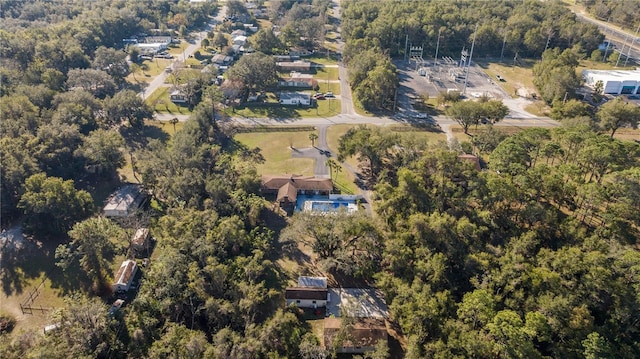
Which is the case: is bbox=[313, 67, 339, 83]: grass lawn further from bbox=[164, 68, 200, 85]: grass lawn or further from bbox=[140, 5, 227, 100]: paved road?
bbox=[140, 5, 227, 100]: paved road

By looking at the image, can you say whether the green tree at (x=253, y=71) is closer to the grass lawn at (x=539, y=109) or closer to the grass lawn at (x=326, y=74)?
the grass lawn at (x=326, y=74)

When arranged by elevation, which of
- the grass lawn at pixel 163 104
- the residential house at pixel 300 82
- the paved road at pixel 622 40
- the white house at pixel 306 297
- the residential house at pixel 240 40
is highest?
the paved road at pixel 622 40

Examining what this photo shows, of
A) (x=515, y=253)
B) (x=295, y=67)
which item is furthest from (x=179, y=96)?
(x=515, y=253)

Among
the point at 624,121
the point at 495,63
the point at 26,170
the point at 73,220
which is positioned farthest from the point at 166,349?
the point at 495,63

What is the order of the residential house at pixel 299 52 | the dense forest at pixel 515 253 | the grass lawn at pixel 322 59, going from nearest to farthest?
the dense forest at pixel 515 253 → the grass lawn at pixel 322 59 → the residential house at pixel 299 52

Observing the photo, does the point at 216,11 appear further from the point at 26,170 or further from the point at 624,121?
the point at 624,121

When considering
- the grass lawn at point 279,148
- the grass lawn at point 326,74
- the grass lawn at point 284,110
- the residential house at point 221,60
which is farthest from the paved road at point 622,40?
the residential house at point 221,60

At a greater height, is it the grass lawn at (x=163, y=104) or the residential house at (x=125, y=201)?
the grass lawn at (x=163, y=104)

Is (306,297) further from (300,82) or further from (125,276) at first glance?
(300,82)
